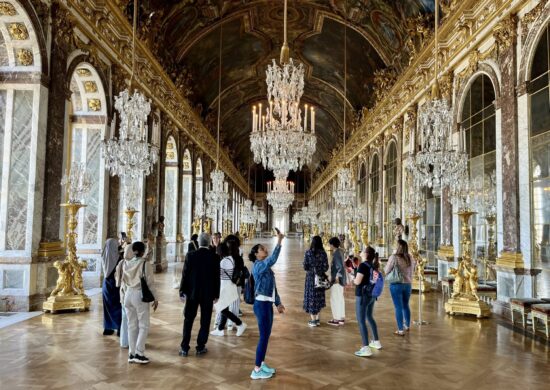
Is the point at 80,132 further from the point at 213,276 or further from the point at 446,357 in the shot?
the point at 446,357

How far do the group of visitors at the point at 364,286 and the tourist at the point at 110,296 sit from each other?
9.14 feet

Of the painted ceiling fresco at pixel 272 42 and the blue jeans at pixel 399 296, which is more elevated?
the painted ceiling fresco at pixel 272 42

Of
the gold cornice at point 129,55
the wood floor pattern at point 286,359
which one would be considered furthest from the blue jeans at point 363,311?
the gold cornice at point 129,55

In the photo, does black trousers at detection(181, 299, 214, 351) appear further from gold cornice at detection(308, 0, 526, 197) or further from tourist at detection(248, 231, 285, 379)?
gold cornice at detection(308, 0, 526, 197)

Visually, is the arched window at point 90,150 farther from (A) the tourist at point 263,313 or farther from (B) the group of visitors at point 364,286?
(A) the tourist at point 263,313

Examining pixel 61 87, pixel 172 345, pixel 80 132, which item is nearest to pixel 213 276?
pixel 172 345

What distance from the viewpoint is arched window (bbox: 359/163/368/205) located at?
2153 centimetres

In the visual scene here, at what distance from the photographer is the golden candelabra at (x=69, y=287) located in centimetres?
708

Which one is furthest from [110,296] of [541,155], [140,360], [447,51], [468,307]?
[447,51]

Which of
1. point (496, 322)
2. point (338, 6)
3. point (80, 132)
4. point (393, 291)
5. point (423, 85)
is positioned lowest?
point (496, 322)

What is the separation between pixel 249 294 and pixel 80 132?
7.12 meters

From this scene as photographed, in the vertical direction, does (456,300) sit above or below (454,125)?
below

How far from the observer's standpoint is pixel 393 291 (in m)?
6.04

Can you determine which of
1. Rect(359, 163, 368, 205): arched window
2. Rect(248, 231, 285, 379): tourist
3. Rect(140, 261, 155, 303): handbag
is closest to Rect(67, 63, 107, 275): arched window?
Rect(140, 261, 155, 303): handbag
